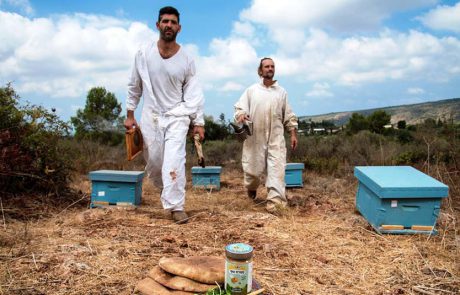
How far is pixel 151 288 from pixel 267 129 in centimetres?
333

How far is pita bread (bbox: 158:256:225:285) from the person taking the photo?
244 centimetres

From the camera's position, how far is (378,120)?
1520cm

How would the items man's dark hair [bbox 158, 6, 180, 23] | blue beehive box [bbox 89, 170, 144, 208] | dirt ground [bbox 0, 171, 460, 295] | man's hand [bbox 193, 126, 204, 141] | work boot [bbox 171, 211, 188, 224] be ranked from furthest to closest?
blue beehive box [bbox 89, 170, 144, 208]
man's hand [bbox 193, 126, 204, 141]
man's dark hair [bbox 158, 6, 180, 23]
work boot [bbox 171, 211, 188, 224]
dirt ground [bbox 0, 171, 460, 295]

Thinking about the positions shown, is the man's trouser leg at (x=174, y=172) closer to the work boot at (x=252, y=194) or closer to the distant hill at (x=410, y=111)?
the work boot at (x=252, y=194)

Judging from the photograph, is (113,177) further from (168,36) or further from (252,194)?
(252,194)

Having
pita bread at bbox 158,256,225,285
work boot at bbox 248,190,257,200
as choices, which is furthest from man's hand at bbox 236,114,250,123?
Result: pita bread at bbox 158,256,225,285

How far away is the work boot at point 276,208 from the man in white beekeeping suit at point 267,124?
0.22 ft

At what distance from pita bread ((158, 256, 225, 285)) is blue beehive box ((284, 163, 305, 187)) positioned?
479 centimetres

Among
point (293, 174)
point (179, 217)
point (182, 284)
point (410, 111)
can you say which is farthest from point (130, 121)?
point (410, 111)

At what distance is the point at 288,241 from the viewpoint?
379 centimetres

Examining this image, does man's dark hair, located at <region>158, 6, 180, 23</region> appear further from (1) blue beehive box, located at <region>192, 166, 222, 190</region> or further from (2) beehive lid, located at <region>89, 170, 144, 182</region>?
(1) blue beehive box, located at <region>192, 166, 222, 190</region>

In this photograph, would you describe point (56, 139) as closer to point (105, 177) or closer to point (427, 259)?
point (105, 177)

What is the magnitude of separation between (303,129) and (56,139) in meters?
10.3

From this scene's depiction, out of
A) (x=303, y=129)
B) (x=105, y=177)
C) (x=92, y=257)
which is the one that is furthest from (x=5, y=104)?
(x=303, y=129)
